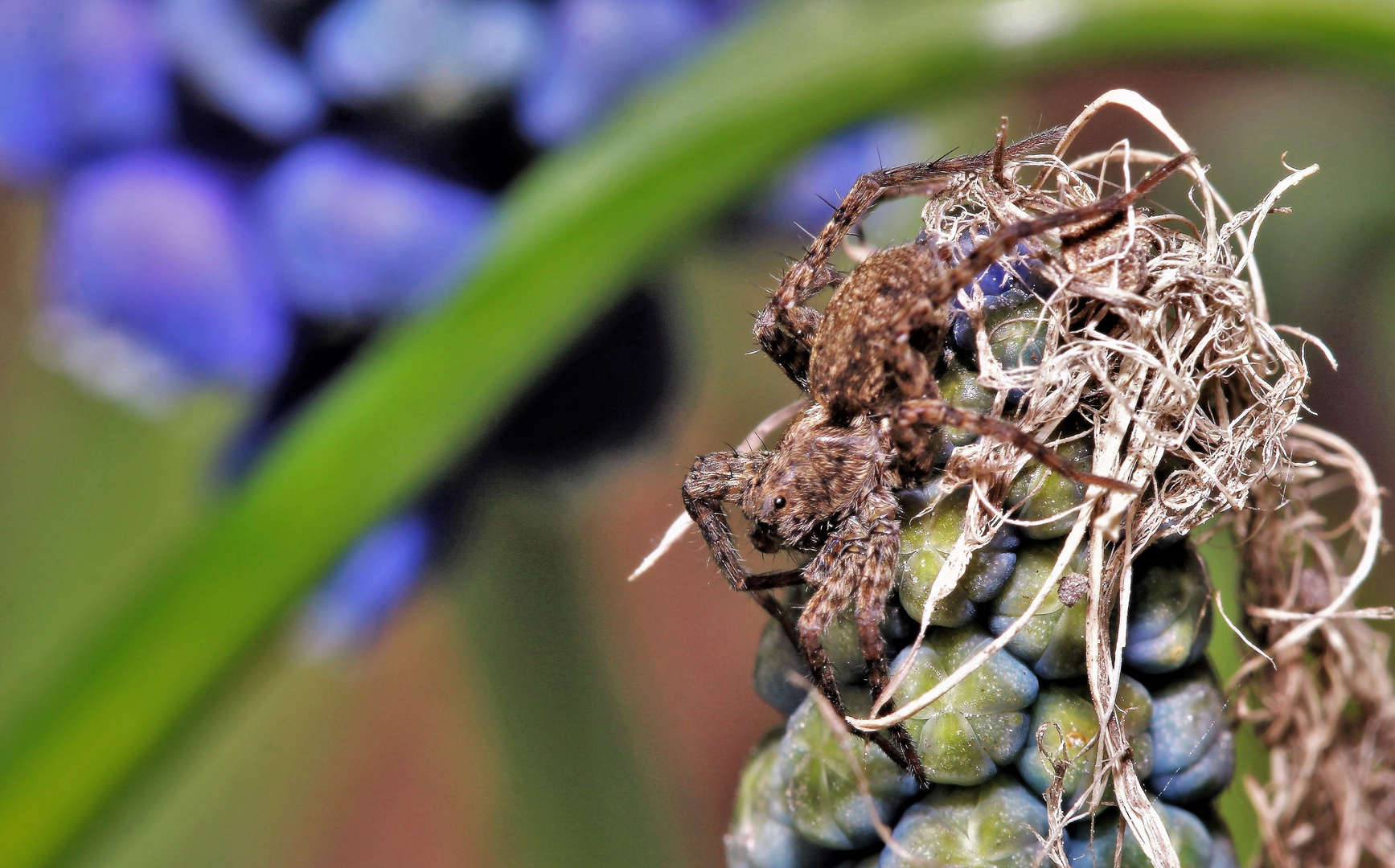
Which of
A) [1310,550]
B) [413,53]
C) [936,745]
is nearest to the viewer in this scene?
[936,745]

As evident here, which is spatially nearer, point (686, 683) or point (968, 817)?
point (968, 817)

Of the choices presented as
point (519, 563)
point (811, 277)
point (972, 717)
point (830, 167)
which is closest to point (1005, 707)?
point (972, 717)

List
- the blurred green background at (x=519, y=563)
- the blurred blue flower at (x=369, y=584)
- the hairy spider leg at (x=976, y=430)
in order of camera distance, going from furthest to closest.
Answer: the blurred blue flower at (x=369, y=584)
the blurred green background at (x=519, y=563)
the hairy spider leg at (x=976, y=430)

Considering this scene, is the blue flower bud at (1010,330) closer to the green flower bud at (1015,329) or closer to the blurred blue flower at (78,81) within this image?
the green flower bud at (1015,329)

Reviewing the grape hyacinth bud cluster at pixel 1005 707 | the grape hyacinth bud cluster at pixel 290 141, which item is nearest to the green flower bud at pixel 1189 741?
the grape hyacinth bud cluster at pixel 1005 707

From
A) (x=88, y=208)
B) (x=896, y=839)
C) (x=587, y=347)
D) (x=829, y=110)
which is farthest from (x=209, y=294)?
(x=896, y=839)

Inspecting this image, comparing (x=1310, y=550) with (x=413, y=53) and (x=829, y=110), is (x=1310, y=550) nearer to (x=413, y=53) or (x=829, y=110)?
(x=829, y=110)

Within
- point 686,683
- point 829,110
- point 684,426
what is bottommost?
point 686,683

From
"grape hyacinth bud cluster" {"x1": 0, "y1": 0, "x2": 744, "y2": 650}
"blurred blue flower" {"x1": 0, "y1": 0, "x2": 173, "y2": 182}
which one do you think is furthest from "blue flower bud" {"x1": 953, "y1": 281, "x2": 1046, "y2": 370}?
"blurred blue flower" {"x1": 0, "y1": 0, "x2": 173, "y2": 182}
